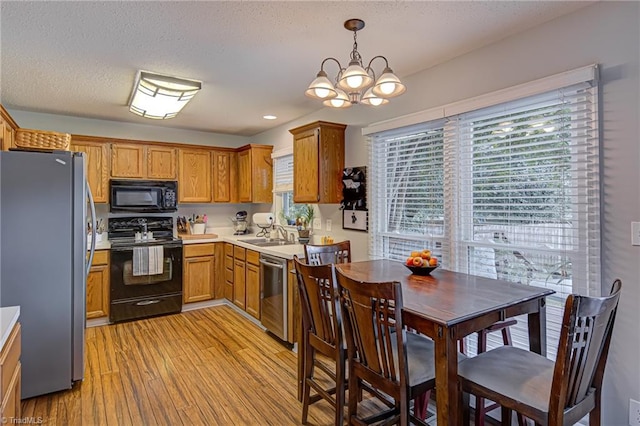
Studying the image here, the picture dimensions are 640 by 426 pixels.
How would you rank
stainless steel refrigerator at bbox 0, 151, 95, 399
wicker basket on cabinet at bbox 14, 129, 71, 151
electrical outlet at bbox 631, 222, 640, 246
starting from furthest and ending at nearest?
wicker basket on cabinet at bbox 14, 129, 71, 151 → stainless steel refrigerator at bbox 0, 151, 95, 399 → electrical outlet at bbox 631, 222, 640, 246

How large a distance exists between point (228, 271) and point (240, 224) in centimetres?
93

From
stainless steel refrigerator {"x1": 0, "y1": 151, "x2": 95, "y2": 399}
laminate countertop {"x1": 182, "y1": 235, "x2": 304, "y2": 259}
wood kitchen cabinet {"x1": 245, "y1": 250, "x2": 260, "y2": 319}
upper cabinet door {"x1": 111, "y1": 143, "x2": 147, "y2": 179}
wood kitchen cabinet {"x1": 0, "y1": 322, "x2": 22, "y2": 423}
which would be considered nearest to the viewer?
wood kitchen cabinet {"x1": 0, "y1": 322, "x2": 22, "y2": 423}

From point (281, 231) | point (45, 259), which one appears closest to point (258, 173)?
point (281, 231)

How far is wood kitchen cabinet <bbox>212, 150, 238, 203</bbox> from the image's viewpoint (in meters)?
5.14

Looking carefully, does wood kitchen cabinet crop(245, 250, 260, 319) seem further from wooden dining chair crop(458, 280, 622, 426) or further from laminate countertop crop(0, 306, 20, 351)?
wooden dining chair crop(458, 280, 622, 426)

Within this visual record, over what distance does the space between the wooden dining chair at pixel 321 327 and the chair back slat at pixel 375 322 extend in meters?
0.14

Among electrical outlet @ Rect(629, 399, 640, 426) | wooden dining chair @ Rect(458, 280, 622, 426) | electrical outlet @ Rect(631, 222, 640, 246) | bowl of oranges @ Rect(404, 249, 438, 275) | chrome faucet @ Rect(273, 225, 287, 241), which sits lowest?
electrical outlet @ Rect(629, 399, 640, 426)

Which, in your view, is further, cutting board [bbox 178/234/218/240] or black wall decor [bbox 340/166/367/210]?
cutting board [bbox 178/234/218/240]

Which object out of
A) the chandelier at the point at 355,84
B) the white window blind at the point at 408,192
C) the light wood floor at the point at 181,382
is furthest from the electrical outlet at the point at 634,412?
the chandelier at the point at 355,84

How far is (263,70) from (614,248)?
2.60 meters

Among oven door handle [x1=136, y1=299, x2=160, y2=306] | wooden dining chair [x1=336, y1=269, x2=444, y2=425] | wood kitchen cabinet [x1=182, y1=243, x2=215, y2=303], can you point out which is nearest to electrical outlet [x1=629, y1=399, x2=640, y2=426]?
wooden dining chair [x1=336, y1=269, x2=444, y2=425]

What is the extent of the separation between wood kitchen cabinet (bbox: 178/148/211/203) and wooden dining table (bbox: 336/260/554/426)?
3.36m

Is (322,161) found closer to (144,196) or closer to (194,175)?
(194,175)

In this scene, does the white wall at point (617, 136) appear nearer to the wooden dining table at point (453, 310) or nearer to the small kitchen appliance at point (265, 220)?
the wooden dining table at point (453, 310)
